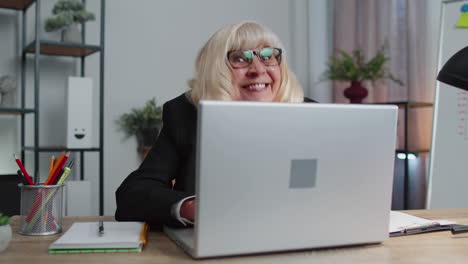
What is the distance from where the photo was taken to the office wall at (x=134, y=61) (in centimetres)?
324

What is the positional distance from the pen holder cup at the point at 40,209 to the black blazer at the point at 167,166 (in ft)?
0.58

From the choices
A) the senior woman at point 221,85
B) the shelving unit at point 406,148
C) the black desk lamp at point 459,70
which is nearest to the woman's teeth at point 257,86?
the senior woman at point 221,85

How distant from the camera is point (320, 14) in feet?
12.6

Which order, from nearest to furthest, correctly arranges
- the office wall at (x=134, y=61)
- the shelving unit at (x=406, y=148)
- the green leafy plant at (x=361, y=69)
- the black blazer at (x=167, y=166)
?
the black blazer at (x=167, y=166), the shelving unit at (x=406, y=148), the green leafy plant at (x=361, y=69), the office wall at (x=134, y=61)

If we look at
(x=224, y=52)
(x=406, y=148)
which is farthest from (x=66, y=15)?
(x=406, y=148)

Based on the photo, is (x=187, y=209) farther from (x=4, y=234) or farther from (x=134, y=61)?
(x=134, y=61)

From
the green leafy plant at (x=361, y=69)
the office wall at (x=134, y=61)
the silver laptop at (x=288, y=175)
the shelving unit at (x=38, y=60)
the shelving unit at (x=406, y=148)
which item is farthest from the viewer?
the office wall at (x=134, y=61)

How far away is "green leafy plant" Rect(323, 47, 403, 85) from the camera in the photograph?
304 cm

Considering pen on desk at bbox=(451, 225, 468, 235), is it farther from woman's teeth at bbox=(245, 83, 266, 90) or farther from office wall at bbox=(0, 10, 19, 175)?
office wall at bbox=(0, 10, 19, 175)

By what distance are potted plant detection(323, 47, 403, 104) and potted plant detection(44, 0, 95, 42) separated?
5.19 feet

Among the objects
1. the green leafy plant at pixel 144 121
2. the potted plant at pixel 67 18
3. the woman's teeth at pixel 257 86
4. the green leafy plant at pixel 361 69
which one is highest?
the potted plant at pixel 67 18

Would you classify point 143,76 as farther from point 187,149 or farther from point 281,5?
point 187,149

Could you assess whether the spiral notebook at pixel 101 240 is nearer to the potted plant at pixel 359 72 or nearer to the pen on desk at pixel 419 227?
the pen on desk at pixel 419 227

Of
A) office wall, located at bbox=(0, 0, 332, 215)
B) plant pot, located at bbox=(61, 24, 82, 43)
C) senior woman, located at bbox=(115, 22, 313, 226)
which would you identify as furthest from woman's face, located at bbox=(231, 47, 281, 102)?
office wall, located at bbox=(0, 0, 332, 215)
